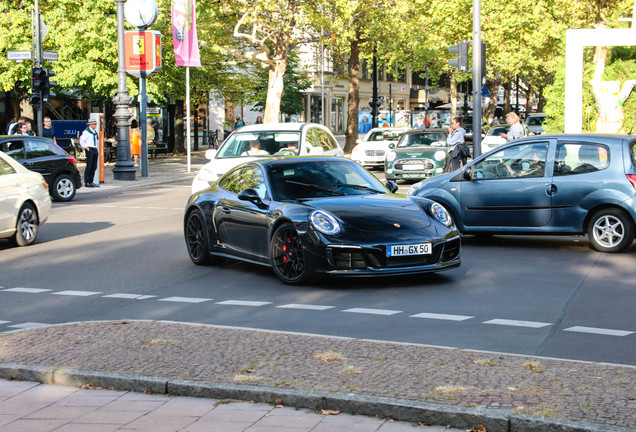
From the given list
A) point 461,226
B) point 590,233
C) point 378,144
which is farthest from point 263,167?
point 378,144

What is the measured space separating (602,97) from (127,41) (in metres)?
14.5

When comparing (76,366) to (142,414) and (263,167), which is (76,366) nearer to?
(142,414)

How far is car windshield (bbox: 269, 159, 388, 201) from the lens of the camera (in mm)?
10680

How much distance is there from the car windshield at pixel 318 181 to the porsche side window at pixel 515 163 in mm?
2465

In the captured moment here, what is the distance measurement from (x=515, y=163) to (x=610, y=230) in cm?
159

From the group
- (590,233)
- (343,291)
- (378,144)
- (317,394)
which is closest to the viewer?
(317,394)

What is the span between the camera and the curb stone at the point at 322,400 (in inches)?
185

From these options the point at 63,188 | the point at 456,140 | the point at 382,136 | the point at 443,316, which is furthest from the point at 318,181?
the point at 382,136

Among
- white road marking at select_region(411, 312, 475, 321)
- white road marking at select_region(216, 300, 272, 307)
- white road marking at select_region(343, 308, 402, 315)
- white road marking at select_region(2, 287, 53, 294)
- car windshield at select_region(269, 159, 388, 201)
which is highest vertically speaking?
car windshield at select_region(269, 159, 388, 201)

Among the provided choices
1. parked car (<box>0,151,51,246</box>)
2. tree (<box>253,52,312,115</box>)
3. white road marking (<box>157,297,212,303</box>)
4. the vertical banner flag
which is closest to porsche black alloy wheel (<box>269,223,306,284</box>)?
white road marking (<box>157,297,212,303</box>)

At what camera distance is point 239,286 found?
10.1m

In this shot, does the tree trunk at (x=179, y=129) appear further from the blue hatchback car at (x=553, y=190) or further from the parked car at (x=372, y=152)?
the blue hatchback car at (x=553, y=190)

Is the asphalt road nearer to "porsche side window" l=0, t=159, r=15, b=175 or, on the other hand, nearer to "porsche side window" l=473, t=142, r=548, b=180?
"porsche side window" l=473, t=142, r=548, b=180

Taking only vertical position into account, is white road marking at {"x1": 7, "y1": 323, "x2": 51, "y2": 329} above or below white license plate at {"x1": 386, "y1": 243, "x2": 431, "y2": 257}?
below
